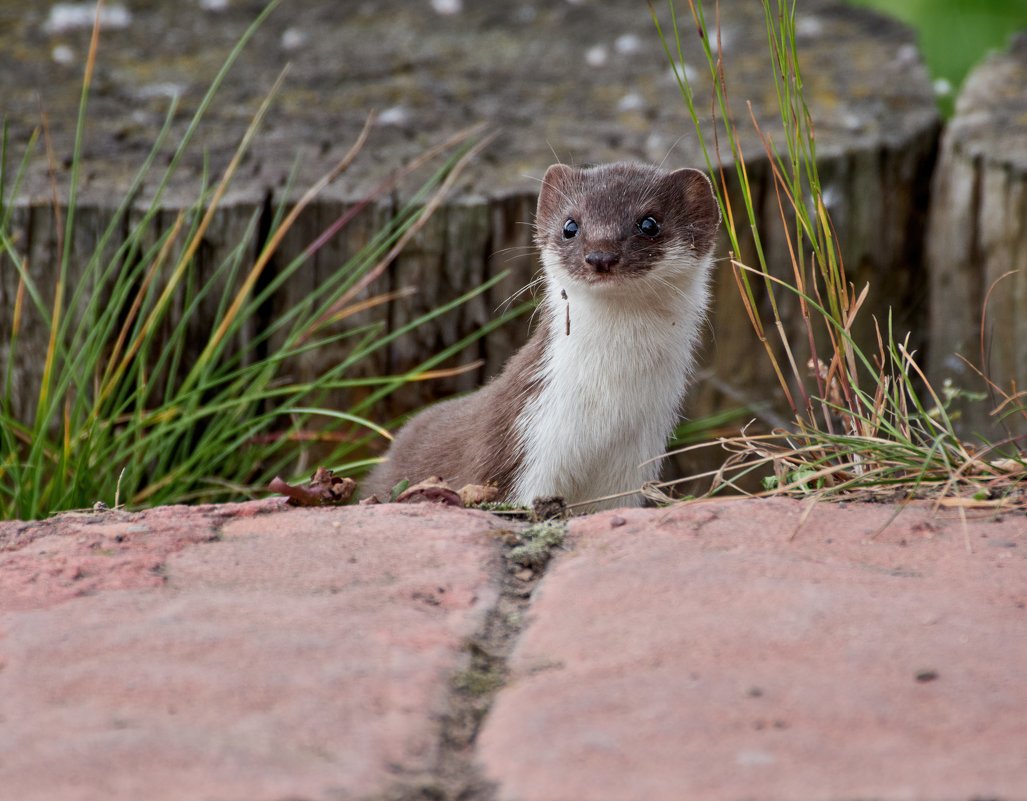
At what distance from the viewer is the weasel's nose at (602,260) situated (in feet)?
12.9

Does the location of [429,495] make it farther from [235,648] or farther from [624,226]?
[624,226]

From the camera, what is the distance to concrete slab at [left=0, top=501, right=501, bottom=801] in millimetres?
1600

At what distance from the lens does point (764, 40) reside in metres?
6.88

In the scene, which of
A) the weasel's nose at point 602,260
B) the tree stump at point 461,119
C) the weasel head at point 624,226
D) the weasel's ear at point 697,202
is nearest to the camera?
the weasel's nose at point 602,260

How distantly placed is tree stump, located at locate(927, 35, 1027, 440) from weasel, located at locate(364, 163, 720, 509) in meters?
1.73

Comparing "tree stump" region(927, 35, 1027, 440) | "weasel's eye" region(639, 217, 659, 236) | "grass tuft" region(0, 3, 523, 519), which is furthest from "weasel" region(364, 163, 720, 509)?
"tree stump" region(927, 35, 1027, 440)

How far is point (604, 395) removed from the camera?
414 cm

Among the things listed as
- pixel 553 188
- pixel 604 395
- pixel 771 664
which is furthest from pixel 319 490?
pixel 553 188

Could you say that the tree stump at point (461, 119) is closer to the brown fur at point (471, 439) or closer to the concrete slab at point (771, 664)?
the brown fur at point (471, 439)

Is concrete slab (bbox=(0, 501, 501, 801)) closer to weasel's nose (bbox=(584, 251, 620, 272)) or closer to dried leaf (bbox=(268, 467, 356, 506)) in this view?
dried leaf (bbox=(268, 467, 356, 506))

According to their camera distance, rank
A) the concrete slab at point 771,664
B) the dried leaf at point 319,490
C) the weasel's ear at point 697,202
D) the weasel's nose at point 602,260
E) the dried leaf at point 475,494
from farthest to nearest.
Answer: the weasel's ear at point 697,202 < the weasel's nose at point 602,260 < the dried leaf at point 475,494 < the dried leaf at point 319,490 < the concrete slab at point 771,664

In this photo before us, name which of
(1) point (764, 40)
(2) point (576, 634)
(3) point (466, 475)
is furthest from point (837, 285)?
(1) point (764, 40)

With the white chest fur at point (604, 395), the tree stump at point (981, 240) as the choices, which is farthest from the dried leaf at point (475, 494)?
the tree stump at point (981, 240)

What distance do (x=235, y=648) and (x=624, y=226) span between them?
2.50 m
